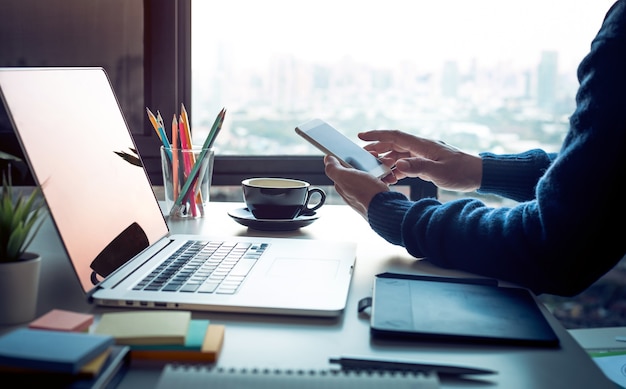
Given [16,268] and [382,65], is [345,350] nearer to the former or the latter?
[16,268]

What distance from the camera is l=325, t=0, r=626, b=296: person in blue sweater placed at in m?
0.86

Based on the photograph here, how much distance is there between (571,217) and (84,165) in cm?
60

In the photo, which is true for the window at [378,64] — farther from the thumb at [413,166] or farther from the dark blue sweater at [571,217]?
the dark blue sweater at [571,217]

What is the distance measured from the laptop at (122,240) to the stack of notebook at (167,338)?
0.35ft

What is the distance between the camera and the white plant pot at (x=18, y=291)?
2.23 feet

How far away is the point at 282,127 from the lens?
183cm

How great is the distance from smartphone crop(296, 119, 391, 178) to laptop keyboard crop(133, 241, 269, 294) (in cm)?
21

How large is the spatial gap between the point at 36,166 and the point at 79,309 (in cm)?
16

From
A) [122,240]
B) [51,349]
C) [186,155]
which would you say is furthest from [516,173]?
[51,349]

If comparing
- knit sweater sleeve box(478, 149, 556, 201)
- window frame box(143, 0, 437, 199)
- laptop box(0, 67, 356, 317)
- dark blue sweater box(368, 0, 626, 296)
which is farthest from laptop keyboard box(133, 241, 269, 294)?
window frame box(143, 0, 437, 199)

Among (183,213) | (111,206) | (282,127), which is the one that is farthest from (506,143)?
(111,206)

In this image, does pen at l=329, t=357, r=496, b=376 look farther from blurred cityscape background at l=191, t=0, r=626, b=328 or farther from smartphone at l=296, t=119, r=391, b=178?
blurred cityscape background at l=191, t=0, r=626, b=328

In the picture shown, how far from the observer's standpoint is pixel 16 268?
2.25 feet

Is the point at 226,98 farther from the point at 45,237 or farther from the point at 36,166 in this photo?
the point at 36,166
